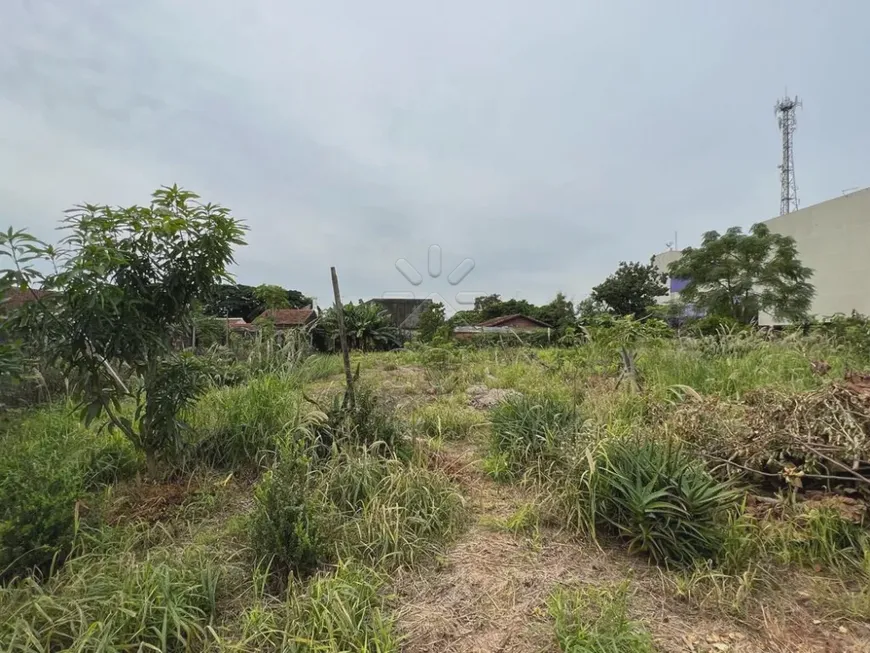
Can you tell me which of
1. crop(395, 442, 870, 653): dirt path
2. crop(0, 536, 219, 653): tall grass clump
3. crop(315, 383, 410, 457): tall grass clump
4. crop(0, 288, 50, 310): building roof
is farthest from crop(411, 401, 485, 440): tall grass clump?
crop(0, 288, 50, 310): building roof

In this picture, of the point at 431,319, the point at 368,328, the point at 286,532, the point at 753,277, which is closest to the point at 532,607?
the point at 286,532

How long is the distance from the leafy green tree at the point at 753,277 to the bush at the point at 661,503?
55.9 ft

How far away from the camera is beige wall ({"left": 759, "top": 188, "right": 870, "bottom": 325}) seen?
18.2 metres

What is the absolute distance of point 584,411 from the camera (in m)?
3.30

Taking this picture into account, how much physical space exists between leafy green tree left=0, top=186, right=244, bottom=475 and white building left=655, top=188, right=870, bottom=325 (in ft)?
68.5

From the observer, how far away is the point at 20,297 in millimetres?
2068

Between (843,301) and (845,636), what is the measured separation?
2448cm

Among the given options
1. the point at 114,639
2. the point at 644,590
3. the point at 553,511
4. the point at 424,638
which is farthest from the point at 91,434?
the point at 644,590

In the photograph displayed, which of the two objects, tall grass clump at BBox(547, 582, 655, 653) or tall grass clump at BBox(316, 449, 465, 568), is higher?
tall grass clump at BBox(316, 449, 465, 568)

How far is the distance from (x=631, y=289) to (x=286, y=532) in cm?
3169

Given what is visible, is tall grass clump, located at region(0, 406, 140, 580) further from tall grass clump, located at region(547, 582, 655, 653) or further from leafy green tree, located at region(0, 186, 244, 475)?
tall grass clump, located at region(547, 582, 655, 653)

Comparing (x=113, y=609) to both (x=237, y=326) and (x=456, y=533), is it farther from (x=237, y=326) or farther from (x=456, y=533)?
(x=237, y=326)

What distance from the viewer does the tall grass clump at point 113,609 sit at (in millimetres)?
1333

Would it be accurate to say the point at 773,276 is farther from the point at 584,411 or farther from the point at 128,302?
the point at 128,302
